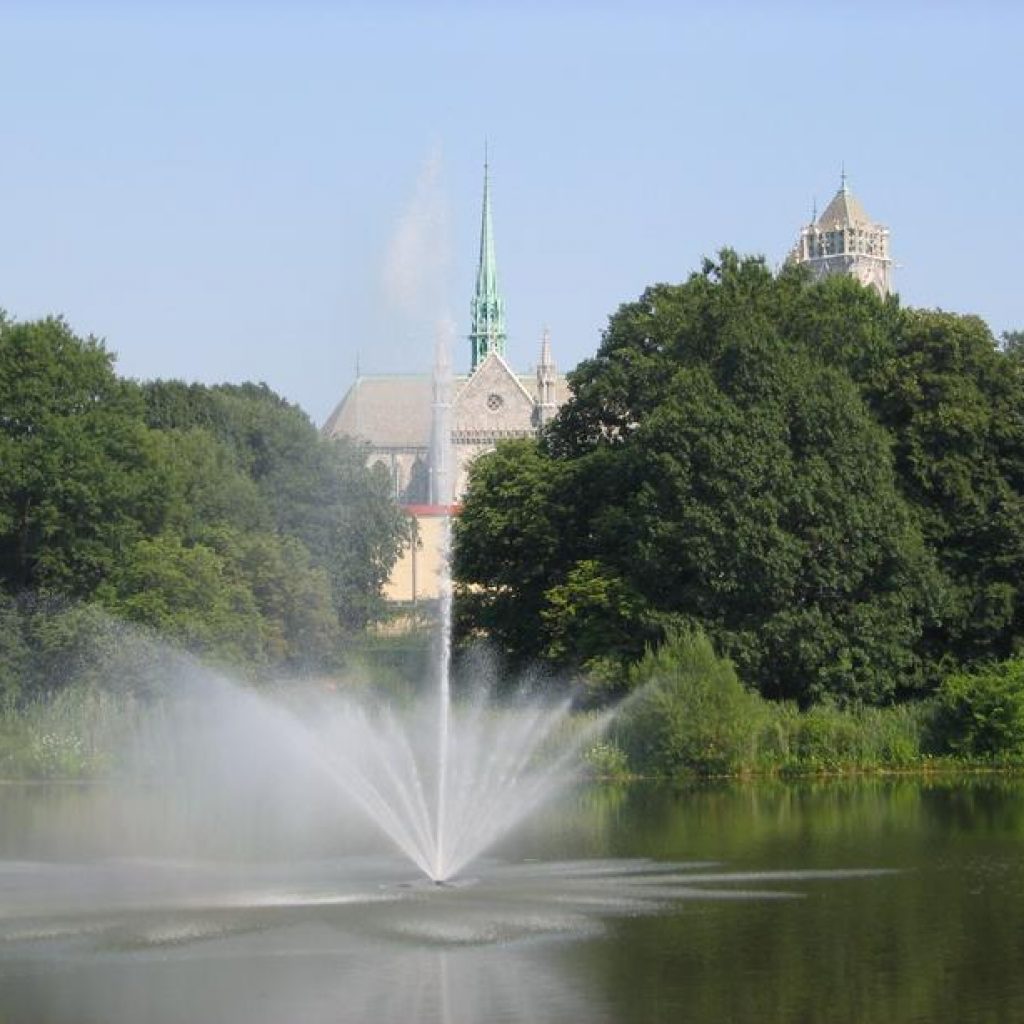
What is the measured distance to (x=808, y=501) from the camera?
4772 centimetres

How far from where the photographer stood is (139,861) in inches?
1266

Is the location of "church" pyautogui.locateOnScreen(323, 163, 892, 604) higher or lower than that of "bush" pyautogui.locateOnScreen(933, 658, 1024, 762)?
higher

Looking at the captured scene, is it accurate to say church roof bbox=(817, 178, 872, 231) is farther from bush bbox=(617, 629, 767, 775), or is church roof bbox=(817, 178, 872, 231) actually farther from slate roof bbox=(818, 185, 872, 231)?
bush bbox=(617, 629, 767, 775)

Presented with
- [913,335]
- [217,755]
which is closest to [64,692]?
[217,755]

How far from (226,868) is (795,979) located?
11.3 meters

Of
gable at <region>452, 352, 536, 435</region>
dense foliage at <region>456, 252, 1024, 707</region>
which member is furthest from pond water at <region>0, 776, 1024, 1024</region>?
gable at <region>452, 352, 536, 435</region>

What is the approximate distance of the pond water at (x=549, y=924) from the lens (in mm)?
21016

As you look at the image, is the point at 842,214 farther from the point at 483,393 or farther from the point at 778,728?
the point at 778,728

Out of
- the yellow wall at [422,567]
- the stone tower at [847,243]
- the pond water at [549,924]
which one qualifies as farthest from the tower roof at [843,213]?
the pond water at [549,924]

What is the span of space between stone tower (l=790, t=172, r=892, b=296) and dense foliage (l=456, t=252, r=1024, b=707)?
4328 inches

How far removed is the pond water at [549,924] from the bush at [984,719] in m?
9.13

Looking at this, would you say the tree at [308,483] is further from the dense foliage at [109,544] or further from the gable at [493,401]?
the gable at [493,401]

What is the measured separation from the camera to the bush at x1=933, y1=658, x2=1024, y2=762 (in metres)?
46.2

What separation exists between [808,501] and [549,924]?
929 inches
